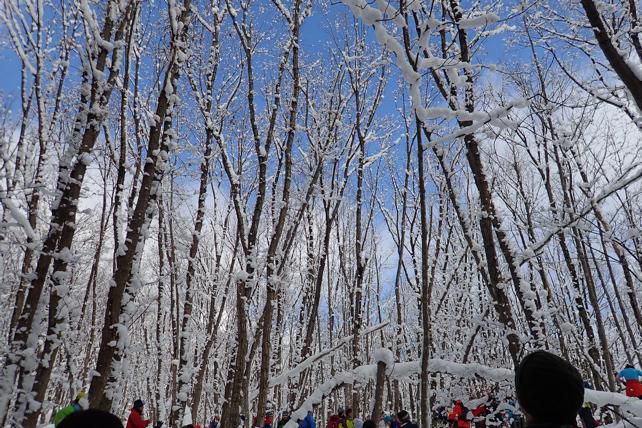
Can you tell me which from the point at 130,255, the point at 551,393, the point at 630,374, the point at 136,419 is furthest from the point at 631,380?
the point at 136,419

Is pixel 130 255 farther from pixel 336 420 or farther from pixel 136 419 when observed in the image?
pixel 336 420

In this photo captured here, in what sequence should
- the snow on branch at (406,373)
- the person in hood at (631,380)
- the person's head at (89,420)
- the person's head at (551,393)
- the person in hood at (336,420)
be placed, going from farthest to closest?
the person in hood at (336,420)
the person in hood at (631,380)
the snow on branch at (406,373)
the person's head at (551,393)
the person's head at (89,420)

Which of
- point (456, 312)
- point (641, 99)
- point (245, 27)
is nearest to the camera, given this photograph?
point (641, 99)

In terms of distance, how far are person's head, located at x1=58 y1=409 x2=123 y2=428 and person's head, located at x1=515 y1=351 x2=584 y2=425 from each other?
148 cm

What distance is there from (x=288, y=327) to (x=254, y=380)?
18.5 feet

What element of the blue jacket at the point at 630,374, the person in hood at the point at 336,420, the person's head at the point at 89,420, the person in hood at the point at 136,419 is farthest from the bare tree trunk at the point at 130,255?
the blue jacket at the point at 630,374

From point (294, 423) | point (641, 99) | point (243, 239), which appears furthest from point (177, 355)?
point (641, 99)

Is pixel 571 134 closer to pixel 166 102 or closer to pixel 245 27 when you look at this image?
pixel 245 27

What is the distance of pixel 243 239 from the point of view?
27.1ft

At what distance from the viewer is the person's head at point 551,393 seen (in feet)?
5.14

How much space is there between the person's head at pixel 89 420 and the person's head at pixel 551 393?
1.48 m

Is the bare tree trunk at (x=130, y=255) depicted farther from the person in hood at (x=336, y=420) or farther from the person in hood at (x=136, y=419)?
the person in hood at (x=336, y=420)

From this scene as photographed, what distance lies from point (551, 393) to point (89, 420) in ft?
5.24

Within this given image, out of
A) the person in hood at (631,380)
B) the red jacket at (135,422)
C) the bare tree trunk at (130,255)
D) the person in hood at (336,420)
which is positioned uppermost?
the bare tree trunk at (130,255)
